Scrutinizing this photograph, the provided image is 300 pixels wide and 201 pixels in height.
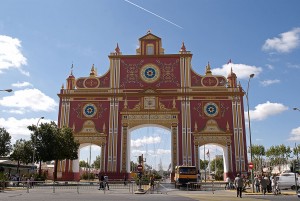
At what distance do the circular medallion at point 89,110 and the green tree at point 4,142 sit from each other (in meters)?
38.0

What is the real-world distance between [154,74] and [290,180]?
27.3 meters

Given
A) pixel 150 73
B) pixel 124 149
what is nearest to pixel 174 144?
pixel 124 149

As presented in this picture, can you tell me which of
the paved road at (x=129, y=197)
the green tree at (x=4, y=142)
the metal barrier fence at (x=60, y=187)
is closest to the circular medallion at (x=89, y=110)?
the metal barrier fence at (x=60, y=187)

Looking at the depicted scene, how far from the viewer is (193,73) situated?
5253 centimetres

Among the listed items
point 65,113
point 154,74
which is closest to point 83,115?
point 65,113

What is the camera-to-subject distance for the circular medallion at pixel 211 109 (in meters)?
50.6

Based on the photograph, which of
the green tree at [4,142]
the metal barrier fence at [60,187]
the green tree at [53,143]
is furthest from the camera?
the green tree at [4,142]

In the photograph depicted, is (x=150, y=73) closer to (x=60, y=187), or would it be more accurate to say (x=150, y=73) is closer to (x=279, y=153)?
(x=60, y=187)

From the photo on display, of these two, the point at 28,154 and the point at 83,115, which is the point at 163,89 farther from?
the point at 28,154

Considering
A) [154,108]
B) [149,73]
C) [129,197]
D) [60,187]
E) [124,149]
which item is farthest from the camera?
[149,73]

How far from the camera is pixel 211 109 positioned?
50.8 metres

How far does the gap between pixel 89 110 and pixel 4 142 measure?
3881 centimetres

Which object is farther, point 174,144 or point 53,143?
point 174,144

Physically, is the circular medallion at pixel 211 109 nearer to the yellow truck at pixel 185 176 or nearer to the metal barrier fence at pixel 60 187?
the yellow truck at pixel 185 176
